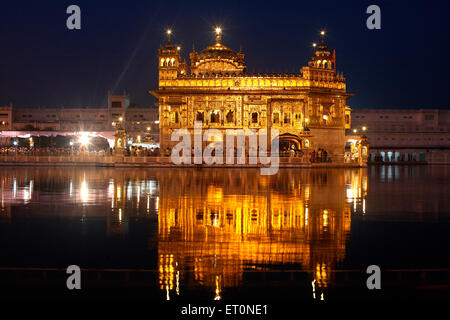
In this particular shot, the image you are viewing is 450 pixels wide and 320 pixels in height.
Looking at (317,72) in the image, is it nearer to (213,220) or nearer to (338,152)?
(338,152)

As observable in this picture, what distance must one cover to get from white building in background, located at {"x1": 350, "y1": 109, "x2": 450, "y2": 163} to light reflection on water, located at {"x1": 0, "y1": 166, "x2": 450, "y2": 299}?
59.8 meters

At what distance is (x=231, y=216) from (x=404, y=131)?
72055mm

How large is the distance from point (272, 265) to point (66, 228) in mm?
4799

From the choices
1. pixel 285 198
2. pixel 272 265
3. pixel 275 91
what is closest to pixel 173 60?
pixel 275 91

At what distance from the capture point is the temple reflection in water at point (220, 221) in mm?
6957

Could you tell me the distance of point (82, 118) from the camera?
9106 cm

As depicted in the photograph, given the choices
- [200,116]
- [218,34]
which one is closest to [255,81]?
[200,116]

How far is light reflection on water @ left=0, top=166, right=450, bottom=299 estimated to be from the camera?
23.2ft

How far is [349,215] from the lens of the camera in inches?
478

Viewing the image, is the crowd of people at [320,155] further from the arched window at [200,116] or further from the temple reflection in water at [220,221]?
the temple reflection in water at [220,221]

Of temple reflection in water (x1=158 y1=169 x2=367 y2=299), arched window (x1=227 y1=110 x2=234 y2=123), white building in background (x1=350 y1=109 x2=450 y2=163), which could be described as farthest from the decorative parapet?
temple reflection in water (x1=158 y1=169 x2=367 y2=299)

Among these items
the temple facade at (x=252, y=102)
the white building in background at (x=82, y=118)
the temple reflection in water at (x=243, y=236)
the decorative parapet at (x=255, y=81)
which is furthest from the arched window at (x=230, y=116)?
the white building in background at (x=82, y=118)

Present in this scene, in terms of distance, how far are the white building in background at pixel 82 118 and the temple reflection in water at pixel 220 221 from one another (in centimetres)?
7025
